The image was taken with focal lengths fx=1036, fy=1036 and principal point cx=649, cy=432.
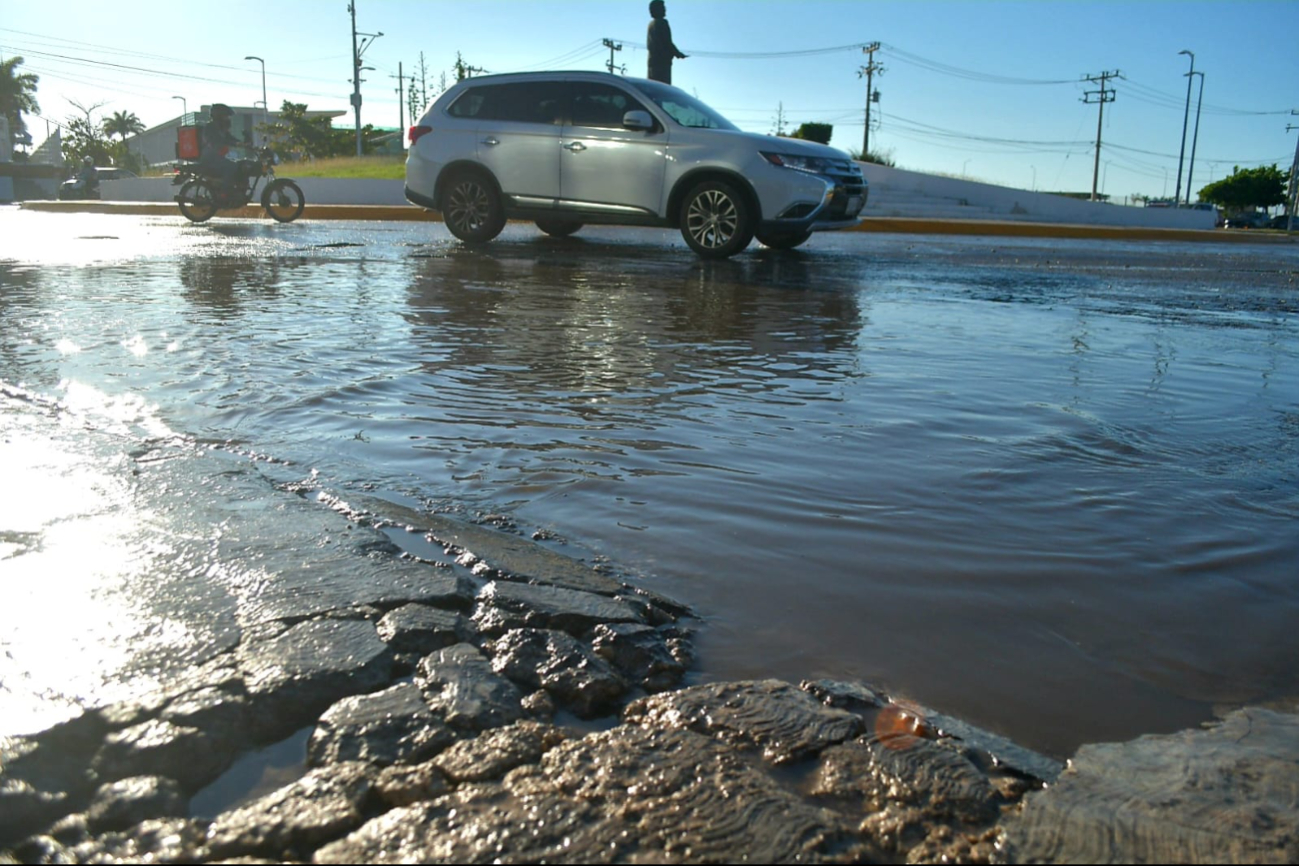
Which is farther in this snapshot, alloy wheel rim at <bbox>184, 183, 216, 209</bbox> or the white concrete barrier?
the white concrete barrier

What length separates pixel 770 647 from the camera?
77.5 inches

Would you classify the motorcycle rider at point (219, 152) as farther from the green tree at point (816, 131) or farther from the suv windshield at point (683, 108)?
the green tree at point (816, 131)

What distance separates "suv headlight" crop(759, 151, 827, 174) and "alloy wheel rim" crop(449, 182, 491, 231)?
3160 mm

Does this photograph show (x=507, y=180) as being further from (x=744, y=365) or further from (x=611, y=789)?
(x=611, y=789)

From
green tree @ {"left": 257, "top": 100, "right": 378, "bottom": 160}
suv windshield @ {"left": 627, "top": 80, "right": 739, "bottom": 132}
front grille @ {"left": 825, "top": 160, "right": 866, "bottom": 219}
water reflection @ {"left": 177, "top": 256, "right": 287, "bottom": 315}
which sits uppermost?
green tree @ {"left": 257, "top": 100, "right": 378, "bottom": 160}

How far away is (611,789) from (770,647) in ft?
2.00

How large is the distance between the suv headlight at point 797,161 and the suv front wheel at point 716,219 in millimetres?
442

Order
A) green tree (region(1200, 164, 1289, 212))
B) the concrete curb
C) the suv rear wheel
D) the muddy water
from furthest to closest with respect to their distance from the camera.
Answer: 1. green tree (region(1200, 164, 1289, 212))
2. the concrete curb
3. the suv rear wheel
4. the muddy water

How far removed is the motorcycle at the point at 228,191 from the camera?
16016mm

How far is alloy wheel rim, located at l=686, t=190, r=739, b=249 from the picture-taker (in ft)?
32.1

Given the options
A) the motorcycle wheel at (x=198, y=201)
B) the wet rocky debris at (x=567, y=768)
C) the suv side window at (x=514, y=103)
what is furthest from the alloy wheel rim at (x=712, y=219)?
the motorcycle wheel at (x=198, y=201)

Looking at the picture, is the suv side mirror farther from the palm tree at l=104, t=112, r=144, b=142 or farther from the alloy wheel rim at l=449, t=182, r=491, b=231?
the palm tree at l=104, t=112, r=144, b=142

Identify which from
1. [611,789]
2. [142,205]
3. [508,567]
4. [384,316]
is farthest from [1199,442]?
[142,205]

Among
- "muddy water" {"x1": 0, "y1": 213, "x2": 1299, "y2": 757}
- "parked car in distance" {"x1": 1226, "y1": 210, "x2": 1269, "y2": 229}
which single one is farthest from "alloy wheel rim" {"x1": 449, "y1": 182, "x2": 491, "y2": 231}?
"parked car in distance" {"x1": 1226, "y1": 210, "x2": 1269, "y2": 229}
